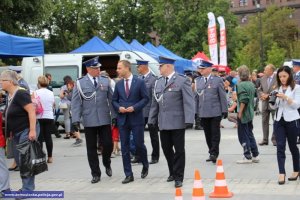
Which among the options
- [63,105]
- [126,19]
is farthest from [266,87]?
[126,19]

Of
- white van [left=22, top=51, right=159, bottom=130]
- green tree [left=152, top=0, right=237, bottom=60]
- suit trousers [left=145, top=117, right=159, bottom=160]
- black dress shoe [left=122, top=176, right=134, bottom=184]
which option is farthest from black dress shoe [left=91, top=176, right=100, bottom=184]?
green tree [left=152, top=0, right=237, bottom=60]

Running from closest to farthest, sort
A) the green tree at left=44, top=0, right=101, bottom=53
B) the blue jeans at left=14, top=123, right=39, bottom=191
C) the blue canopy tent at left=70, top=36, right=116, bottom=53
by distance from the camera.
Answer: the blue jeans at left=14, top=123, right=39, bottom=191 < the blue canopy tent at left=70, top=36, right=116, bottom=53 < the green tree at left=44, top=0, right=101, bottom=53

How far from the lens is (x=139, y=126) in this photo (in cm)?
921

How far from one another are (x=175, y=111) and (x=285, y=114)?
1.66 meters

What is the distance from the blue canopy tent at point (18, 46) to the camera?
41.9 ft

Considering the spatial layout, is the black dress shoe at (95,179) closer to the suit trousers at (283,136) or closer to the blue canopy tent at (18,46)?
the suit trousers at (283,136)

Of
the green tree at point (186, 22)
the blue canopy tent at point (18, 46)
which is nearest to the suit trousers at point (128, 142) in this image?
the blue canopy tent at point (18, 46)

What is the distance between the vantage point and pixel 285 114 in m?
8.38

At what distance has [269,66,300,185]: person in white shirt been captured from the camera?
8352mm

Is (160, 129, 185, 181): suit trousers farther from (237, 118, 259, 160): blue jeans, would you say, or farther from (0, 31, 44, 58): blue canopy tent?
(0, 31, 44, 58): blue canopy tent

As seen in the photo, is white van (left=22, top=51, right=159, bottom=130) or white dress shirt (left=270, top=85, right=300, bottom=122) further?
white van (left=22, top=51, right=159, bottom=130)

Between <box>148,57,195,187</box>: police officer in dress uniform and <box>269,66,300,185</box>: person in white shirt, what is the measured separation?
132cm

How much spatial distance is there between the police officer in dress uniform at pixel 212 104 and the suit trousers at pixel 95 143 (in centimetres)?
222

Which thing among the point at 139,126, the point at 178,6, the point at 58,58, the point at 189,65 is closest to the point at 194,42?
the point at 178,6
